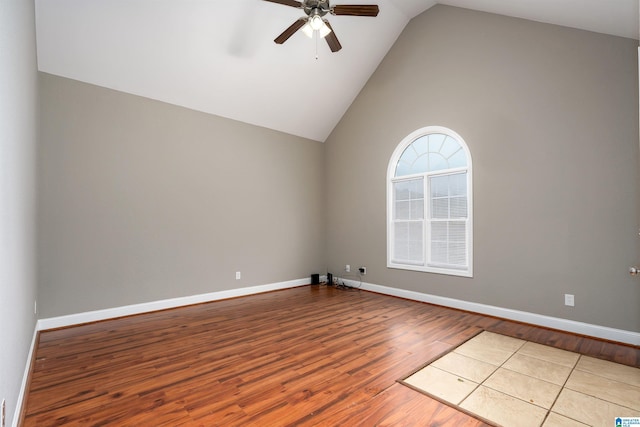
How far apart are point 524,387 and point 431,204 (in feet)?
9.05

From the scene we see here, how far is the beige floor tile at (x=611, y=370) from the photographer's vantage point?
7.48 ft

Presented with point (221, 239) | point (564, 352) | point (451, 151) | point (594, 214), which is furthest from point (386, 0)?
point (564, 352)

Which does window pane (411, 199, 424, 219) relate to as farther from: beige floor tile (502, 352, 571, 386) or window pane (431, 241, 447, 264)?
beige floor tile (502, 352, 571, 386)

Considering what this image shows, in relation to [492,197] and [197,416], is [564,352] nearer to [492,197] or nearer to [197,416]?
[492,197]

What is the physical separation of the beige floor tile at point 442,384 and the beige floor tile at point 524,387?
18cm

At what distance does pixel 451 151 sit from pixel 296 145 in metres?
2.82

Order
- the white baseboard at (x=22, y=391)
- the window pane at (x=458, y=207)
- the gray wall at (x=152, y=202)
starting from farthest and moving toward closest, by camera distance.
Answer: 1. the window pane at (x=458, y=207)
2. the gray wall at (x=152, y=202)
3. the white baseboard at (x=22, y=391)

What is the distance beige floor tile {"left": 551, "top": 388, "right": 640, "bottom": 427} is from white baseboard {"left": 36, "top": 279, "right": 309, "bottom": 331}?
161 inches

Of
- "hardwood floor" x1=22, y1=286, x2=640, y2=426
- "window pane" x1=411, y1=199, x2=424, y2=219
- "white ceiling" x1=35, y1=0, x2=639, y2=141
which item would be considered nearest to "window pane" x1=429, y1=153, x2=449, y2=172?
"window pane" x1=411, y1=199, x2=424, y2=219

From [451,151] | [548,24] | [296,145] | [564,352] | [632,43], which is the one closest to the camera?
[564,352]

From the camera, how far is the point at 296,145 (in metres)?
5.79

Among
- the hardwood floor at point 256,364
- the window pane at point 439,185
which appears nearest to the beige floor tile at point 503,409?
the hardwood floor at point 256,364

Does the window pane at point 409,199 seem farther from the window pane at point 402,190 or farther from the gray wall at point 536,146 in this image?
the gray wall at point 536,146

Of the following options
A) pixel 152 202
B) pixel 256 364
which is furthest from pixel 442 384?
pixel 152 202
